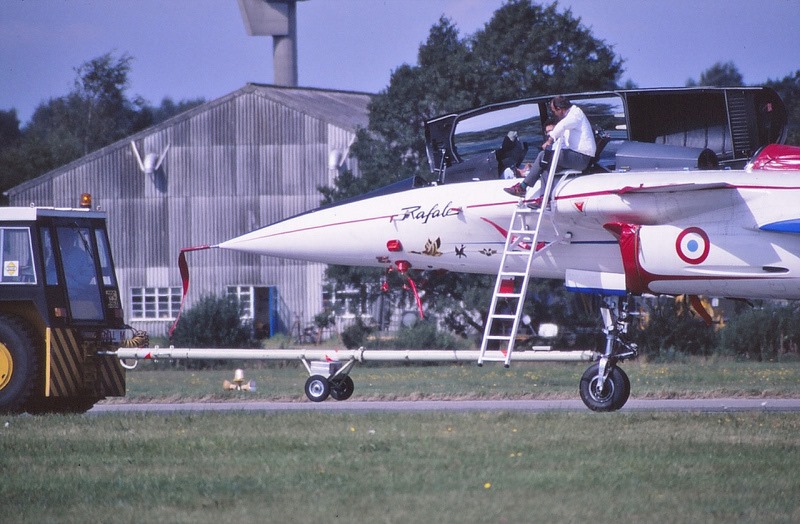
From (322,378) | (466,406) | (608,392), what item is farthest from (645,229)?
(322,378)

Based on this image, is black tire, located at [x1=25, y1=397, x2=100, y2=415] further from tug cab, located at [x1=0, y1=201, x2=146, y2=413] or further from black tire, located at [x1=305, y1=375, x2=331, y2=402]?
black tire, located at [x1=305, y1=375, x2=331, y2=402]

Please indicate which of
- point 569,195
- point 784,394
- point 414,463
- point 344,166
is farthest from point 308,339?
point 414,463

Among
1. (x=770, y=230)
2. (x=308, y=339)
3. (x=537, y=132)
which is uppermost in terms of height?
(x=537, y=132)

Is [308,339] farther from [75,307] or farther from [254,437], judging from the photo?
[254,437]

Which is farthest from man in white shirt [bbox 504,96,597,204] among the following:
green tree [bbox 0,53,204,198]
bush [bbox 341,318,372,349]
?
green tree [bbox 0,53,204,198]

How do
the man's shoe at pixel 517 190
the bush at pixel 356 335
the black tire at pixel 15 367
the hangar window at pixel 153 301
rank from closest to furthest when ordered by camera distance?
the black tire at pixel 15 367 → the man's shoe at pixel 517 190 → the bush at pixel 356 335 → the hangar window at pixel 153 301

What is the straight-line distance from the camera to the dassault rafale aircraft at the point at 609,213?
1241 centimetres

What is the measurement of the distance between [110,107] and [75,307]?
76269mm

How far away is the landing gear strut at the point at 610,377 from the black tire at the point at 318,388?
3.86 metres

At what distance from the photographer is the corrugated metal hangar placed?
4516cm

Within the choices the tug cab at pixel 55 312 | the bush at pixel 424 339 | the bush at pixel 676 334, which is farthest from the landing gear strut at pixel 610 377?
the bush at pixel 424 339

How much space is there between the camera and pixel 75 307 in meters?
13.5

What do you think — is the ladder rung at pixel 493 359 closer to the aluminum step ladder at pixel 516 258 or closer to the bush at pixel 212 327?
the aluminum step ladder at pixel 516 258

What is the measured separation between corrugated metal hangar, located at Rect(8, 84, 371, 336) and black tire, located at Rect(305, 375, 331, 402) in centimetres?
2949
